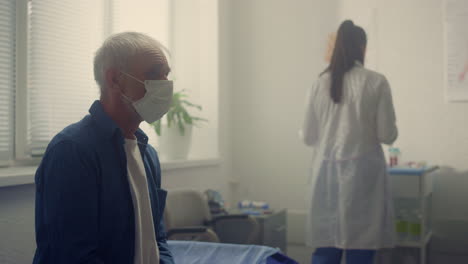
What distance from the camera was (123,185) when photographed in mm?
1290

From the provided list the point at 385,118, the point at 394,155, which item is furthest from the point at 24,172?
the point at 394,155

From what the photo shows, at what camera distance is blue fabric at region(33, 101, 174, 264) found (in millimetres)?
1139

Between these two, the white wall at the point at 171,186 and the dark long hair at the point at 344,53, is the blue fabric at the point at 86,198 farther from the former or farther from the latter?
the dark long hair at the point at 344,53

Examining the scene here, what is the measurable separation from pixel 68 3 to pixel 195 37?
4.81 ft

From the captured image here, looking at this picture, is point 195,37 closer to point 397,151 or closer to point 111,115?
point 397,151

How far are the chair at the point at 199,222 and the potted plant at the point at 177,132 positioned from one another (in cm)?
78

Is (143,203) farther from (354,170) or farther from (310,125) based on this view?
(310,125)

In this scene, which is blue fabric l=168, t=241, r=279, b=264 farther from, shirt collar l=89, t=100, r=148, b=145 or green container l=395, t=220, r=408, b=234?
green container l=395, t=220, r=408, b=234

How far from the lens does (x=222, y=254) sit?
1835 millimetres

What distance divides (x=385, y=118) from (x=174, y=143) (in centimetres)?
171

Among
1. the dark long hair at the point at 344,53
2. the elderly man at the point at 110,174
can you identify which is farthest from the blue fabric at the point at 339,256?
the elderly man at the point at 110,174

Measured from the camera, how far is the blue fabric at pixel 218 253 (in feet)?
5.68

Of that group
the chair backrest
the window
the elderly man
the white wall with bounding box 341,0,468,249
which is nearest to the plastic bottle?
the white wall with bounding box 341,0,468,249

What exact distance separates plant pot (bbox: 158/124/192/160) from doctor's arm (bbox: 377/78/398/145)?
158 centimetres
